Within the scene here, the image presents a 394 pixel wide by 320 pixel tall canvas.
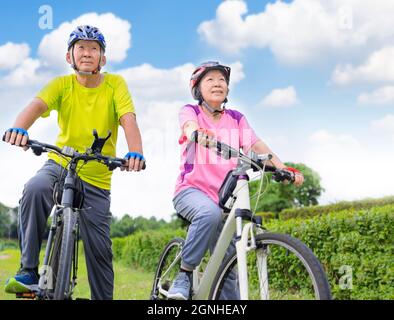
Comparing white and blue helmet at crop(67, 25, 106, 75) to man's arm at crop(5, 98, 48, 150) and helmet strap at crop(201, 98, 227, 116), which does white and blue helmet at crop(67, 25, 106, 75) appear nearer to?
man's arm at crop(5, 98, 48, 150)

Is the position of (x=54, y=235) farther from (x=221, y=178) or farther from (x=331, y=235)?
(x=331, y=235)

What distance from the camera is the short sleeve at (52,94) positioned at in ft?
14.9

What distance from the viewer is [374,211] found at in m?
7.01

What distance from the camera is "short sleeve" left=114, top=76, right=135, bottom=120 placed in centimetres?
455

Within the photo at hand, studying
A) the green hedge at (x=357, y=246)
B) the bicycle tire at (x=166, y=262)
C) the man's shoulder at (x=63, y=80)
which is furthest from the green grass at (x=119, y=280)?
the man's shoulder at (x=63, y=80)

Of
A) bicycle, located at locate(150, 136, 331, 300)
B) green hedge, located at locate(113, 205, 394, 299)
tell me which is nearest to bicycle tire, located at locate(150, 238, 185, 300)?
bicycle, located at locate(150, 136, 331, 300)

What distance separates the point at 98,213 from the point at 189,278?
1.02m

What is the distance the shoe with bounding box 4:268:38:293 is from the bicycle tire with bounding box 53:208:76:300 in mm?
304

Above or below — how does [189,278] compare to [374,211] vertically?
below

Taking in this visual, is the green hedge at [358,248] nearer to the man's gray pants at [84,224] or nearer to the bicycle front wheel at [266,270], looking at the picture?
the bicycle front wheel at [266,270]

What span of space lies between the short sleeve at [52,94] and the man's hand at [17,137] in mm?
691

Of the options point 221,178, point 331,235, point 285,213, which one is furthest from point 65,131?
point 285,213

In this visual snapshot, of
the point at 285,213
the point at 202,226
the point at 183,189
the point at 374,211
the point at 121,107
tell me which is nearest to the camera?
the point at 202,226
